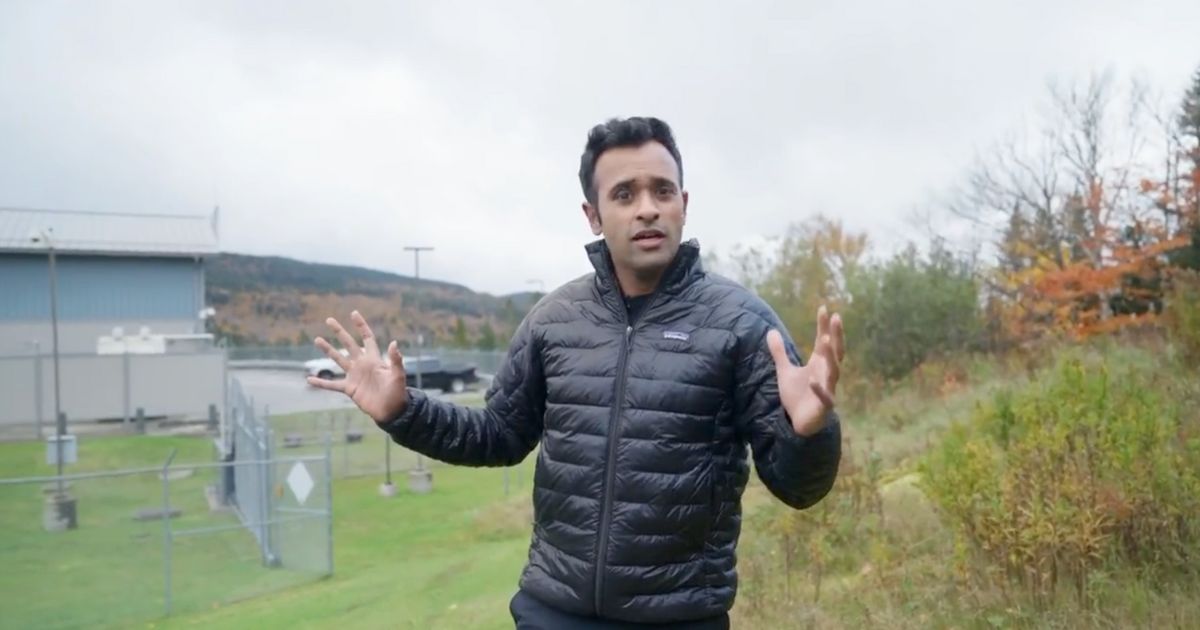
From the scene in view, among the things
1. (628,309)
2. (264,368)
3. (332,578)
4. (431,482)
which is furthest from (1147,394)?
(264,368)

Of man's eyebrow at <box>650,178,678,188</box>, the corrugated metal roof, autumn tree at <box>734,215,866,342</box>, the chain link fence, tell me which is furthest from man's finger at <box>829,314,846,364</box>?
the corrugated metal roof

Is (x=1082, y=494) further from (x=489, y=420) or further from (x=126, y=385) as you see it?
(x=126, y=385)

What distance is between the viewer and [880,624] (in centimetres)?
500

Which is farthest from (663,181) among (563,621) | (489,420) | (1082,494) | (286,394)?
(286,394)

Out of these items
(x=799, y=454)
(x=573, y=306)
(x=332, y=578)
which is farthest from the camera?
(x=332, y=578)

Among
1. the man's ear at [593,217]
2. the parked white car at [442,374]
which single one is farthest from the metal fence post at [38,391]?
the man's ear at [593,217]

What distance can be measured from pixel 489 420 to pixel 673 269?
670 mm

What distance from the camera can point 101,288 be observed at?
40750 millimetres

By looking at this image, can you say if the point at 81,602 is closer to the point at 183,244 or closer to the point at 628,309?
the point at 628,309

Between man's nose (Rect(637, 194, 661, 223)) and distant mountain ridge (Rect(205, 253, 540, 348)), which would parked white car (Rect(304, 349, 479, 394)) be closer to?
distant mountain ridge (Rect(205, 253, 540, 348))

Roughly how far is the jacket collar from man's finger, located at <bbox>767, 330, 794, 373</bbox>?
1.17ft

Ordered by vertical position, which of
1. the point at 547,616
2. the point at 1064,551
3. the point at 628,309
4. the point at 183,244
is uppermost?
the point at 183,244

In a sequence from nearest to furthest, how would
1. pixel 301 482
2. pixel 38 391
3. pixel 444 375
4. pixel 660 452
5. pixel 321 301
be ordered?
pixel 660 452
pixel 301 482
pixel 38 391
pixel 444 375
pixel 321 301

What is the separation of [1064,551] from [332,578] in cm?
1155
